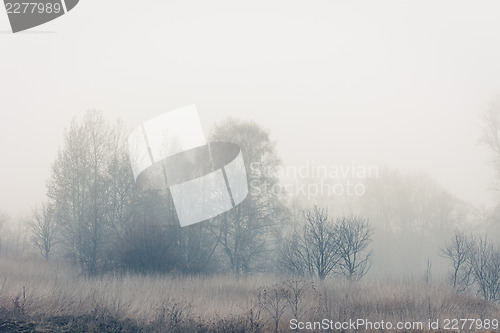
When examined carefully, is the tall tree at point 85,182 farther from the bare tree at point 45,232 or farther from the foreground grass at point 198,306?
the foreground grass at point 198,306

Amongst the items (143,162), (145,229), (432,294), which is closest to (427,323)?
(432,294)

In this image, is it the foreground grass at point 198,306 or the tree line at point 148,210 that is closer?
the foreground grass at point 198,306

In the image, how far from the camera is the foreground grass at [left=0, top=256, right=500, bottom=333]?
10898 millimetres

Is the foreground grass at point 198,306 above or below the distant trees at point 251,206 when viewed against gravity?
below

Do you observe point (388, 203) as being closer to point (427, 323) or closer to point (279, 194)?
point (279, 194)

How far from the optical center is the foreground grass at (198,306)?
35.8 feet

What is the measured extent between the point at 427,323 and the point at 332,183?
116 ft

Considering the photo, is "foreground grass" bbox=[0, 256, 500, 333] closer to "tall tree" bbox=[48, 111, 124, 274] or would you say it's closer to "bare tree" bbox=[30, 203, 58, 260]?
"tall tree" bbox=[48, 111, 124, 274]

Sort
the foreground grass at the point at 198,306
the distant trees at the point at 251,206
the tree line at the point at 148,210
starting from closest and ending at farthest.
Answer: the foreground grass at the point at 198,306 < the tree line at the point at 148,210 < the distant trees at the point at 251,206

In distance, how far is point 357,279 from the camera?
17609 mm

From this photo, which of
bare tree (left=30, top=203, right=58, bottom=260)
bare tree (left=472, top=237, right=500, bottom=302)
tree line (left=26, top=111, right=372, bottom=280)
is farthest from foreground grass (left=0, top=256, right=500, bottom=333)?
bare tree (left=30, top=203, right=58, bottom=260)

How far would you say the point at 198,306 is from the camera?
1272 cm

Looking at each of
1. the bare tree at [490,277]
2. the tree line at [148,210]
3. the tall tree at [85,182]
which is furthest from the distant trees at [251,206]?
the bare tree at [490,277]

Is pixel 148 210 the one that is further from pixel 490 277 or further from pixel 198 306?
pixel 490 277
